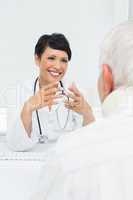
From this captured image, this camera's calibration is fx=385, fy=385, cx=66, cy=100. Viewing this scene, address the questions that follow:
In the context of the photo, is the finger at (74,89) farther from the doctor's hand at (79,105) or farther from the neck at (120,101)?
the neck at (120,101)

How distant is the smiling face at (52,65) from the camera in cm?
139

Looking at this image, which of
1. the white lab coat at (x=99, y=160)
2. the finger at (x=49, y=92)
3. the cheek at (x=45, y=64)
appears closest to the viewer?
the white lab coat at (x=99, y=160)

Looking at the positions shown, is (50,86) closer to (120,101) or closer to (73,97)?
(73,97)

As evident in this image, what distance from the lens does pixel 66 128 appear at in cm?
137

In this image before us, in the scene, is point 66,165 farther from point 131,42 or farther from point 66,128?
point 66,128

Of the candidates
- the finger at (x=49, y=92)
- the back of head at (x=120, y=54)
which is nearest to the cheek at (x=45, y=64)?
the finger at (x=49, y=92)

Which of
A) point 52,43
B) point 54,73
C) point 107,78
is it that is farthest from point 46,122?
point 107,78

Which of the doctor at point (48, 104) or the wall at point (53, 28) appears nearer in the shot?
the doctor at point (48, 104)

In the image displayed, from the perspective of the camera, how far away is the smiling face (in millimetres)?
1392

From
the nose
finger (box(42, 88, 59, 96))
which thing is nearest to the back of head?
finger (box(42, 88, 59, 96))

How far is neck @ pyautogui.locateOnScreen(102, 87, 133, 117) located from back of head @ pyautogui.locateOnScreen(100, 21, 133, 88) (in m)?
0.01

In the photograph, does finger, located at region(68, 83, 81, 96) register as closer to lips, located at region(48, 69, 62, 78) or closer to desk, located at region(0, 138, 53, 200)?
lips, located at region(48, 69, 62, 78)

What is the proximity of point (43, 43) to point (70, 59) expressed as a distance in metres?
0.12

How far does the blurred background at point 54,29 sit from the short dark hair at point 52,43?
21mm
